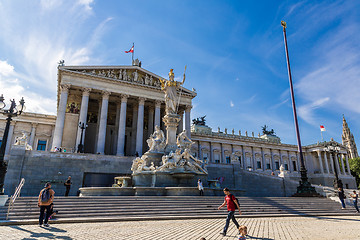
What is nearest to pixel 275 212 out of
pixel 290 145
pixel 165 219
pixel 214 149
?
pixel 165 219

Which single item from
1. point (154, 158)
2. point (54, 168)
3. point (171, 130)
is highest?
point (171, 130)

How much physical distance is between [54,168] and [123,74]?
19045mm

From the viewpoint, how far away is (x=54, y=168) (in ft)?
84.6

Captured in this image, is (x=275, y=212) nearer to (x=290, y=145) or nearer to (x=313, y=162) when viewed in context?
(x=290, y=145)

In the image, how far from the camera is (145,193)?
15.1m

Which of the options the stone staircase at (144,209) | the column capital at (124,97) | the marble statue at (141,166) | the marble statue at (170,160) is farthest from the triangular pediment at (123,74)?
the stone staircase at (144,209)

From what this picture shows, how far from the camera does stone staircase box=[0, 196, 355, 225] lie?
34.2 feet

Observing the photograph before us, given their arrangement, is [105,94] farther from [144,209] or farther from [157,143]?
[144,209]

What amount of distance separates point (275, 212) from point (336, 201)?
313 inches

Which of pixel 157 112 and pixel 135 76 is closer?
pixel 157 112

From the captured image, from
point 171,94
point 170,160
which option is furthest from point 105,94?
point 170,160

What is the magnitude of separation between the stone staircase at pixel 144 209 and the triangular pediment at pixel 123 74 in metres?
27.5

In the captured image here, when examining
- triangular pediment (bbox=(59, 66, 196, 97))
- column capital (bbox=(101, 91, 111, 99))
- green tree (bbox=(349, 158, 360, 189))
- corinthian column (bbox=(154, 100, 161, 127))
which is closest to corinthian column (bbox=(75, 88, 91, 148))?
column capital (bbox=(101, 91, 111, 99))

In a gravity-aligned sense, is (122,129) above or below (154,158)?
above
